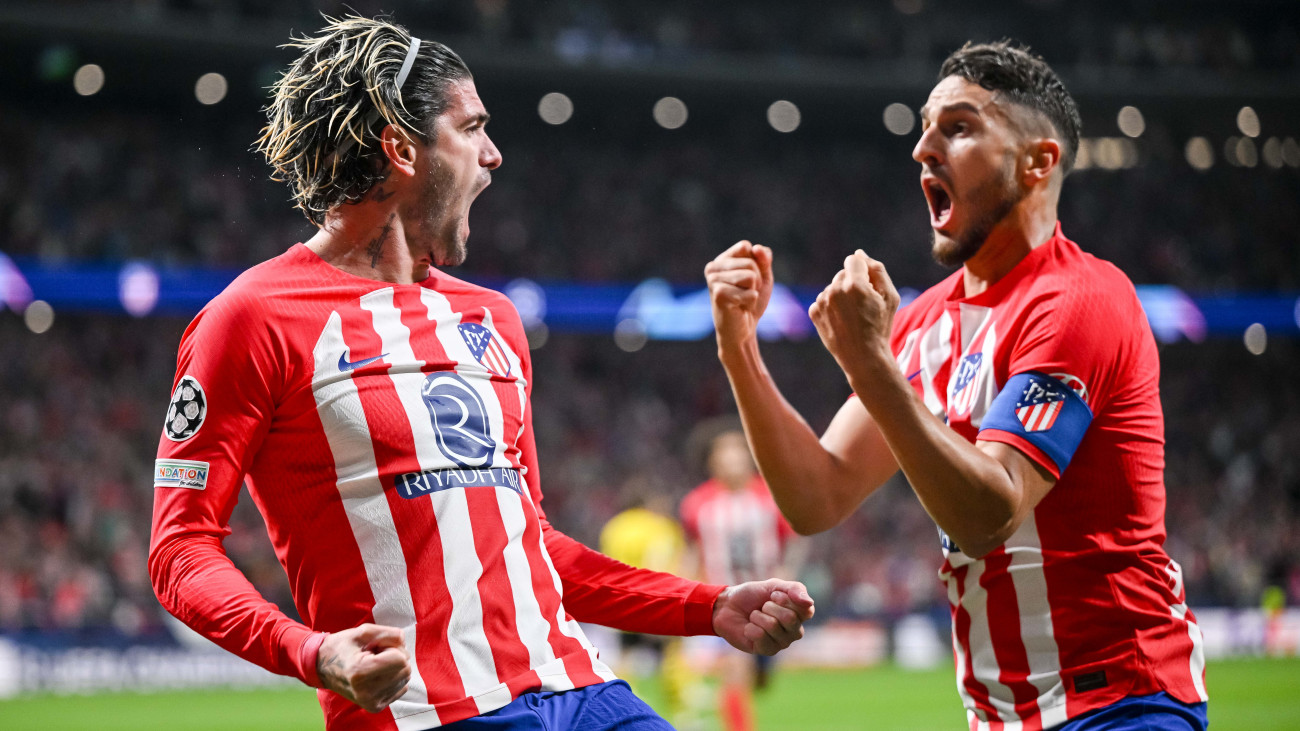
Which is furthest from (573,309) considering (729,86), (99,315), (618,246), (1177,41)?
(1177,41)

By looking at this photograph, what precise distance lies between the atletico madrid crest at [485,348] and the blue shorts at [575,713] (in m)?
0.68

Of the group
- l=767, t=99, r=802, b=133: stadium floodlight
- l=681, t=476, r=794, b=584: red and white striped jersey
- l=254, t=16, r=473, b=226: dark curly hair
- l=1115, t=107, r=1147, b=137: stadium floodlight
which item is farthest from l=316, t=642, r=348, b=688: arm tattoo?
l=1115, t=107, r=1147, b=137: stadium floodlight

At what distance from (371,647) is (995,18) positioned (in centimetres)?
2624

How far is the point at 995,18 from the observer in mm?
25531

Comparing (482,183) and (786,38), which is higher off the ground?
(786,38)

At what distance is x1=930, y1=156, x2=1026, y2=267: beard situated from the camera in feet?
9.25

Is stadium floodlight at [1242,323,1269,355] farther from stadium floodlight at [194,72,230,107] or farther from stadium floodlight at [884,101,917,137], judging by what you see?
stadium floodlight at [194,72,230,107]

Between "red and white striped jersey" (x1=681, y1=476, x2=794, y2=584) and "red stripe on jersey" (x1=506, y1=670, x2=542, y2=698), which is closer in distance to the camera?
"red stripe on jersey" (x1=506, y1=670, x2=542, y2=698)

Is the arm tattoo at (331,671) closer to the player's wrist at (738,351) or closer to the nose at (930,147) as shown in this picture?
the player's wrist at (738,351)

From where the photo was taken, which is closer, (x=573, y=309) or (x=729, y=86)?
(x=573, y=309)

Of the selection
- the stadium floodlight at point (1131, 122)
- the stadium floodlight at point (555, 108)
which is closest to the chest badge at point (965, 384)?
the stadium floodlight at point (555, 108)

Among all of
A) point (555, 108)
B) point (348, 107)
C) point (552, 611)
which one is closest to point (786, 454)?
point (552, 611)

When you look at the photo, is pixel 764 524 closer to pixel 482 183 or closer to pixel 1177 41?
pixel 482 183

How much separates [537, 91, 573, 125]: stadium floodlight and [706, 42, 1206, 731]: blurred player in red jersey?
20.4m
